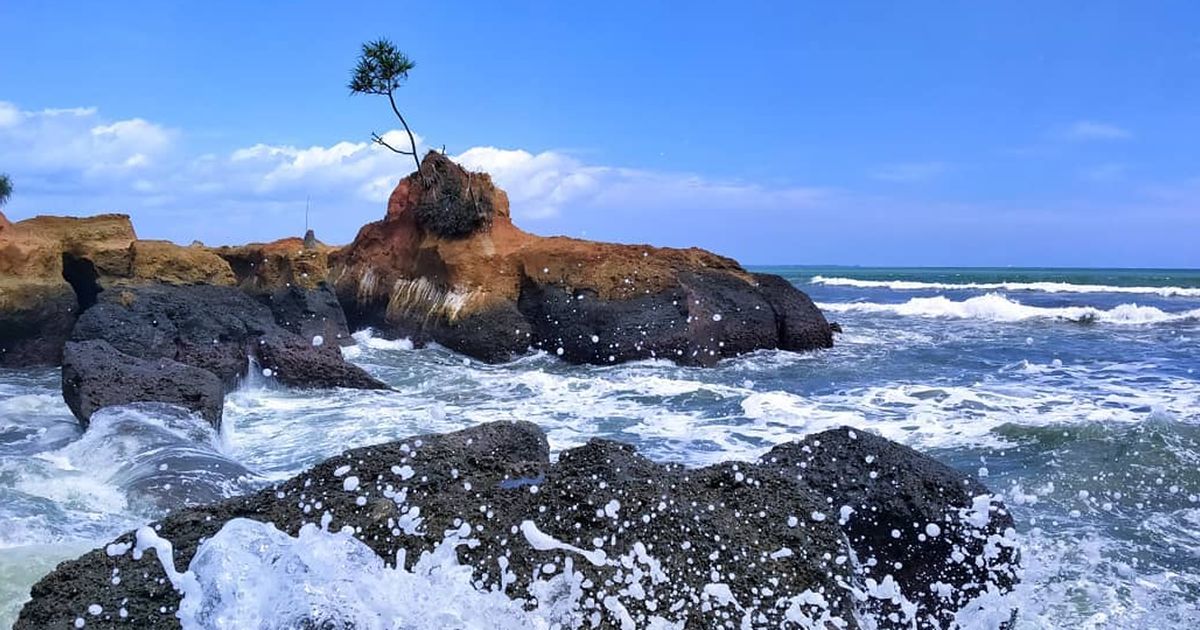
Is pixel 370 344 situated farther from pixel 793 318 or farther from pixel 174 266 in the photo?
pixel 793 318

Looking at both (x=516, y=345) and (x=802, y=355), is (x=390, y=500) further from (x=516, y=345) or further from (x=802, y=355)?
(x=802, y=355)

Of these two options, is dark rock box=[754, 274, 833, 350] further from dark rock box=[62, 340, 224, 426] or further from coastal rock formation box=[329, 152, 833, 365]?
dark rock box=[62, 340, 224, 426]

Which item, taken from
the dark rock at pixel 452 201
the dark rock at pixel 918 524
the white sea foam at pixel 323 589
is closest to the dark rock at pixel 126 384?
the white sea foam at pixel 323 589

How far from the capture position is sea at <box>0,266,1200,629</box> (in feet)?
14.3

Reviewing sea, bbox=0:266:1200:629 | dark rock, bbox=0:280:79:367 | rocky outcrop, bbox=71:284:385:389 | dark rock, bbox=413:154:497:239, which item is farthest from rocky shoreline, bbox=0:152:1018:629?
dark rock, bbox=413:154:497:239

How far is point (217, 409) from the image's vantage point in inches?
287

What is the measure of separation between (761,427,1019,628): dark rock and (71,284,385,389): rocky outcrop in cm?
729

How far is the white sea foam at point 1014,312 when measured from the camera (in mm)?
22172

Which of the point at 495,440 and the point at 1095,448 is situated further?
the point at 1095,448

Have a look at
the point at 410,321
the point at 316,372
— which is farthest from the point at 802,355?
the point at 316,372

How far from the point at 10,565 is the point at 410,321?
36.5ft

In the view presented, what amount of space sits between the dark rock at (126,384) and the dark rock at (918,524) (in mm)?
5170

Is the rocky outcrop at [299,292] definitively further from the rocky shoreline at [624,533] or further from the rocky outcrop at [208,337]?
the rocky shoreline at [624,533]

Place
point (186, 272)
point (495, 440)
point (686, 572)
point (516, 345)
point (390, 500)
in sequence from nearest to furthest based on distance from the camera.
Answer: point (686, 572), point (390, 500), point (495, 440), point (186, 272), point (516, 345)
